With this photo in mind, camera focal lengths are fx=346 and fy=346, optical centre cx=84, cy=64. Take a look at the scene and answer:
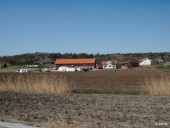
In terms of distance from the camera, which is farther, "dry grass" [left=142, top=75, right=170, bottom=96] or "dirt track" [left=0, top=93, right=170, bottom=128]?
"dry grass" [left=142, top=75, right=170, bottom=96]

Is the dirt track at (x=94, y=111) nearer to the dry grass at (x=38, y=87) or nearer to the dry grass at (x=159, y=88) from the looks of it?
the dry grass at (x=159, y=88)

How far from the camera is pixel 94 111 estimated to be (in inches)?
514

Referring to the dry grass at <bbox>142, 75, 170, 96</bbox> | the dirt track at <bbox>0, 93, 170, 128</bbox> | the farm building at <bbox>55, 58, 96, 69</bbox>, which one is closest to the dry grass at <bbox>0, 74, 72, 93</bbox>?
the dirt track at <bbox>0, 93, 170, 128</bbox>

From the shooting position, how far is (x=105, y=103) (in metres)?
15.1

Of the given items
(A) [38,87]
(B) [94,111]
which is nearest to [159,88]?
(B) [94,111]

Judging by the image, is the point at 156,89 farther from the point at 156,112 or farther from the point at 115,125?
the point at 115,125

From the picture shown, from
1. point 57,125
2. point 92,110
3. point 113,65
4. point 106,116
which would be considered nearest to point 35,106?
point 92,110

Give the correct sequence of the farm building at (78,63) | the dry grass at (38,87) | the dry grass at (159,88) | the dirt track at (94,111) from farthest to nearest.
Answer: the farm building at (78,63) → the dry grass at (38,87) → the dry grass at (159,88) → the dirt track at (94,111)

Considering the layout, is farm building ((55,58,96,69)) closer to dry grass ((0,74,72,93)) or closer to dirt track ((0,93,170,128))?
dry grass ((0,74,72,93))

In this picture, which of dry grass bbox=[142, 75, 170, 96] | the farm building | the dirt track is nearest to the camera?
the dirt track

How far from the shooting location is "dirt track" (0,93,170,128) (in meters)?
10.6

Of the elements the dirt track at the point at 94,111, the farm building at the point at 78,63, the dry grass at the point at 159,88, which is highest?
the dry grass at the point at 159,88

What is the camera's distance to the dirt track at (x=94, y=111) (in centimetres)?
1062

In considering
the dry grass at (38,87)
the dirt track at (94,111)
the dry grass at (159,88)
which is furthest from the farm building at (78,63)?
the dirt track at (94,111)
